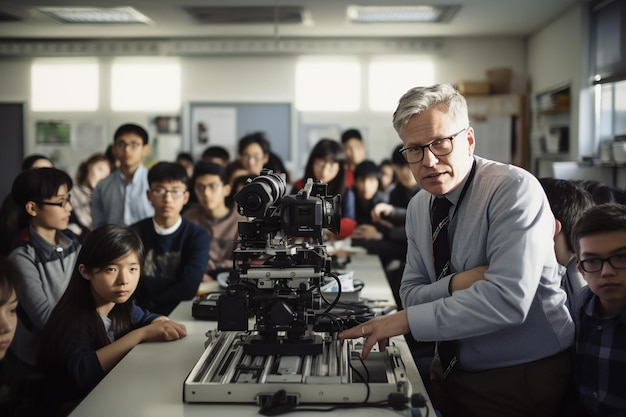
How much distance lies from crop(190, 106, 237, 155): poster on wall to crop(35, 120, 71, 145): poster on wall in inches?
68.9

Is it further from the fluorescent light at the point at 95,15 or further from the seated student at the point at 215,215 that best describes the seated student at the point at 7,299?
the fluorescent light at the point at 95,15

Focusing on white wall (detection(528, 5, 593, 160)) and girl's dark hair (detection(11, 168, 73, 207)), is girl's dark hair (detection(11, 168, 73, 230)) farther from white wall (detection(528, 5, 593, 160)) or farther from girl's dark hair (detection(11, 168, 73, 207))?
white wall (detection(528, 5, 593, 160))

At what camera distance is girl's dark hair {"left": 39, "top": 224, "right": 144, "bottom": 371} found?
2.07 m

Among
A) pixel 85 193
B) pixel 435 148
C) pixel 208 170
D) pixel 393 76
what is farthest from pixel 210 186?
pixel 393 76

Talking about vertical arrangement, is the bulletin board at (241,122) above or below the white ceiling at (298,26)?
below

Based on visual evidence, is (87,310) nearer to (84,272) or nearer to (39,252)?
(84,272)

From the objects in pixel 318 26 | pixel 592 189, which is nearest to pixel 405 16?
pixel 318 26

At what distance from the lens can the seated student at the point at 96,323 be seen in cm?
201

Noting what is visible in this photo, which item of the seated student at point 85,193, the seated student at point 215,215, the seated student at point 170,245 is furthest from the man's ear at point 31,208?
the seated student at point 85,193

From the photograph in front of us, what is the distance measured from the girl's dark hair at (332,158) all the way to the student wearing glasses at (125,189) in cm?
113

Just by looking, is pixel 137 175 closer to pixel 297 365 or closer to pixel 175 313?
pixel 175 313

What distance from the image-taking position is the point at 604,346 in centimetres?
168

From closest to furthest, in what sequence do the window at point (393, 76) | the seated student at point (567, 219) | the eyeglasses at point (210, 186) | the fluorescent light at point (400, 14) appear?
the seated student at point (567, 219) → the eyeglasses at point (210, 186) → the fluorescent light at point (400, 14) → the window at point (393, 76)

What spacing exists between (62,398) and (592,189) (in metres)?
2.21
